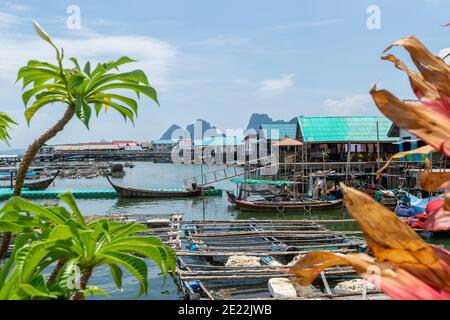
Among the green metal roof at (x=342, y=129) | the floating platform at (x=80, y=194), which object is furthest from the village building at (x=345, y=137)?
the floating platform at (x=80, y=194)

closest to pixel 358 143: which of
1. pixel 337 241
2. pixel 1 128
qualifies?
pixel 337 241

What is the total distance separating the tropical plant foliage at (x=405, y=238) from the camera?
0.56m

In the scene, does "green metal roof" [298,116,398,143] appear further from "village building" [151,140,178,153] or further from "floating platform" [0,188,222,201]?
"village building" [151,140,178,153]

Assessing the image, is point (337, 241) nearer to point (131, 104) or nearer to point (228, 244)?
point (228, 244)

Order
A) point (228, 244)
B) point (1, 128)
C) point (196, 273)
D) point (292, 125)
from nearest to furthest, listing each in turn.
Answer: point (1, 128), point (196, 273), point (228, 244), point (292, 125)

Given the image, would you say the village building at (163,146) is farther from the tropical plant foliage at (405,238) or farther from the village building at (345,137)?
the tropical plant foliage at (405,238)

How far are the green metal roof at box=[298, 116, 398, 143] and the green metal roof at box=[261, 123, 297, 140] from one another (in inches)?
242

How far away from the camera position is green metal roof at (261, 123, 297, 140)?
38938 millimetres

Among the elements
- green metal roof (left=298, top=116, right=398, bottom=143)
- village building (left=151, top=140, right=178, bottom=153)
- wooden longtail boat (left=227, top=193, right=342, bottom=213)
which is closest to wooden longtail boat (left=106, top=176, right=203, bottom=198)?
wooden longtail boat (left=227, top=193, right=342, bottom=213)

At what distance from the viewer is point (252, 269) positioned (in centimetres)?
1085

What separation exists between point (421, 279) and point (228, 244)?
14.7m

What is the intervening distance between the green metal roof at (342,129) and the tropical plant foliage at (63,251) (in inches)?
1140
